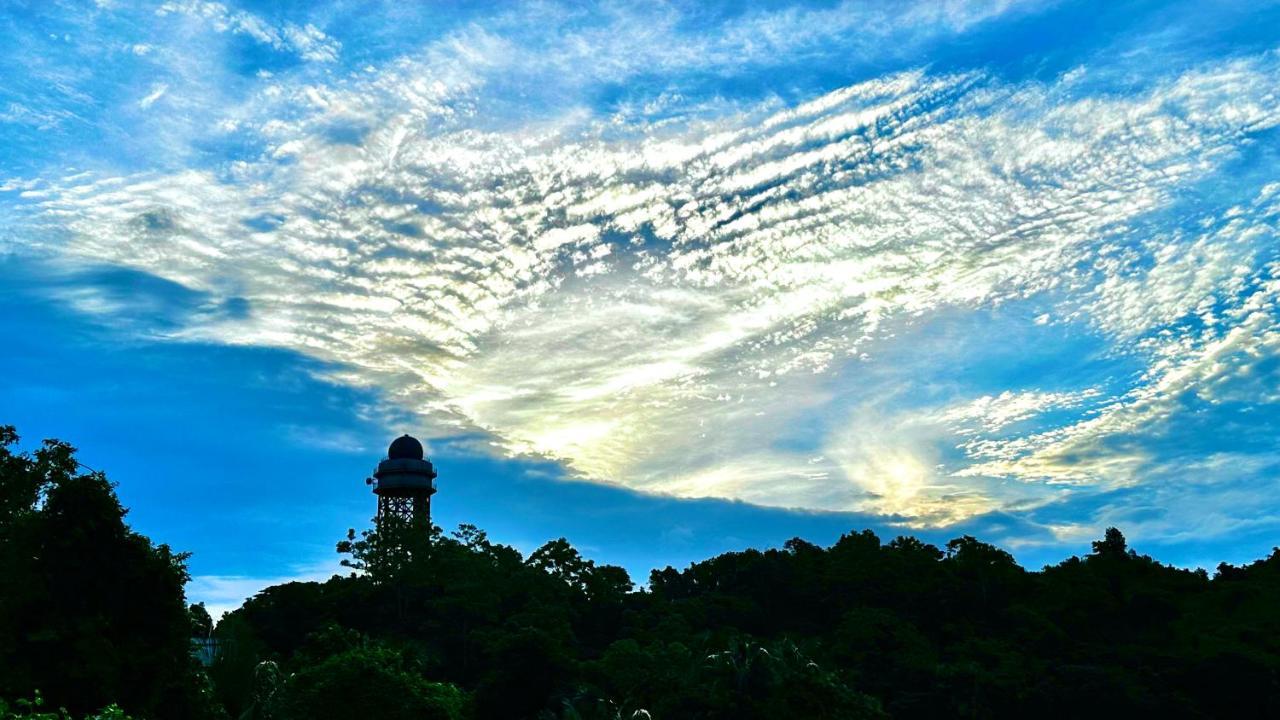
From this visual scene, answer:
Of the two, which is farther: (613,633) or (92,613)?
(613,633)

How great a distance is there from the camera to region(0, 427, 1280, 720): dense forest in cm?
3009

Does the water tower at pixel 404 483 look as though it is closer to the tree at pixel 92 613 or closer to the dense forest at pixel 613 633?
the dense forest at pixel 613 633

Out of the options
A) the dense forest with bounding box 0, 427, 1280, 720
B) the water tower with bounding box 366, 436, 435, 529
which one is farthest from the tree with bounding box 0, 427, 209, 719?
the water tower with bounding box 366, 436, 435, 529

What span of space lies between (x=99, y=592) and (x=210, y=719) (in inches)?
204

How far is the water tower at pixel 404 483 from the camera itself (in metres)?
79.7

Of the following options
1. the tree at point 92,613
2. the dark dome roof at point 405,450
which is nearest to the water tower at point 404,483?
the dark dome roof at point 405,450

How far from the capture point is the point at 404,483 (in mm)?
79375

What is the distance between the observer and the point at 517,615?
64.9 meters

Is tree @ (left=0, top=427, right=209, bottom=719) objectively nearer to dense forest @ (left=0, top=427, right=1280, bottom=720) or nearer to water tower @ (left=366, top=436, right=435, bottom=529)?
dense forest @ (left=0, top=427, right=1280, bottom=720)

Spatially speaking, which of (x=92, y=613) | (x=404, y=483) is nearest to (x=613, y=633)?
(x=404, y=483)

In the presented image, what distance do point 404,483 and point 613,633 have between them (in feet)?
67.0

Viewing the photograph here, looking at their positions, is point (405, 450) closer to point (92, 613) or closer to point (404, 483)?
point (404, 483)

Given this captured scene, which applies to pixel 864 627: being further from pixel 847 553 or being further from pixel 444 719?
pixel 444 719

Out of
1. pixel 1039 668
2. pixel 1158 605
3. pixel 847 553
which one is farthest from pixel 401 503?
pixel 1158 605
